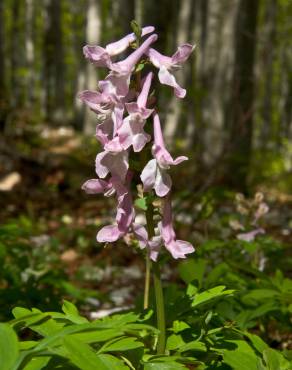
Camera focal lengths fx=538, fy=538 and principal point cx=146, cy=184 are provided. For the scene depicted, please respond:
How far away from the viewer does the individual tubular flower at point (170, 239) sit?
1.92 meters

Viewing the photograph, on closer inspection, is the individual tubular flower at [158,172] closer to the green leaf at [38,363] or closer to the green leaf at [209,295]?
the green leaf at [209,295]

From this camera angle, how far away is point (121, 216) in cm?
194

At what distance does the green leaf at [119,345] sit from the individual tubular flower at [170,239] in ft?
1.21

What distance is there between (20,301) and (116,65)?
5.06ft

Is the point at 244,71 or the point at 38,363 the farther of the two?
the point at 244,71

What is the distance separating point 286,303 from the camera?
8.51 ft

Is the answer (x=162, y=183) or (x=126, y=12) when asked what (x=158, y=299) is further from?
(x=126, y=12)

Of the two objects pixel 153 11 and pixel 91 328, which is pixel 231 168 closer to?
pixel 153 11

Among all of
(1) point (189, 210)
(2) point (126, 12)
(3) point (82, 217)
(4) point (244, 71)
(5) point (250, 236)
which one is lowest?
(3) point (82, 217)

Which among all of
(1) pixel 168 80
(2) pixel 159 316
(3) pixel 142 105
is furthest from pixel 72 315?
(1) pixel 168 80

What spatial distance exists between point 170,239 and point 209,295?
0.24 m

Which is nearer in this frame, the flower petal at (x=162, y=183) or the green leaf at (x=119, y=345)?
the green leaf at (x=119, y=345)

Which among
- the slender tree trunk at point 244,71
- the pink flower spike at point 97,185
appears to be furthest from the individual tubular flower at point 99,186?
the slender tree trunk at point 244,71

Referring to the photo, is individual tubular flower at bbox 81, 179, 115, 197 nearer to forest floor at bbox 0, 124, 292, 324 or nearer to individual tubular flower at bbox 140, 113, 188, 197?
individual tubular flower at bbox 140, 113, 188, 197
